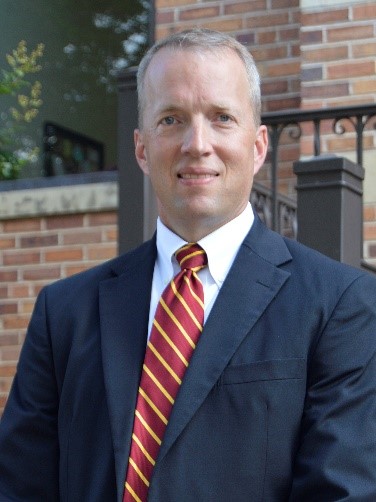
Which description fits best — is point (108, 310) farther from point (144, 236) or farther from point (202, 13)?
point (202, 13)

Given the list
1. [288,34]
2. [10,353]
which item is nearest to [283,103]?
A: [288,34]

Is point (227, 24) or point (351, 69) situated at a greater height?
point (227, 24)

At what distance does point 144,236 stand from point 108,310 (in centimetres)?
227

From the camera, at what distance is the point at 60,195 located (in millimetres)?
6809

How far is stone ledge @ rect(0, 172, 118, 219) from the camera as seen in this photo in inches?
263

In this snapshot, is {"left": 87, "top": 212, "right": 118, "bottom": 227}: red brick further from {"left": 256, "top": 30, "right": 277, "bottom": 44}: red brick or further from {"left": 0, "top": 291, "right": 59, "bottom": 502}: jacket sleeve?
{"left": 0, "top": 291, "right": 59, "bottom": 502}: jacket sleeve

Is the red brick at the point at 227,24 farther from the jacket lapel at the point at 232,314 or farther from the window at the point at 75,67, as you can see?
the jacket lapel at the point at 232,314

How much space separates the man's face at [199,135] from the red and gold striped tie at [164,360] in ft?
0.35

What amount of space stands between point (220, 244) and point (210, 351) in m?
0.29

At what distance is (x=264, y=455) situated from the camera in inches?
94.5

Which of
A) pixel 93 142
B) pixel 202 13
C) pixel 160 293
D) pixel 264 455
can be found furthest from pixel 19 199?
pixel 264 455

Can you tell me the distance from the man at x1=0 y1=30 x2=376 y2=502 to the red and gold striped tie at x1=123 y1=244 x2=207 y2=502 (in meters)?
0.01

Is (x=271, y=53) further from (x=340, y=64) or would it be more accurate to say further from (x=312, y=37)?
(x=340, y=64)

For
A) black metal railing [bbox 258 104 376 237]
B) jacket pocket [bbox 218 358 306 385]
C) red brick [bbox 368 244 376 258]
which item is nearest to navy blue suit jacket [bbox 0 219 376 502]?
jacket pocket [bbox 218 358 306 385]
